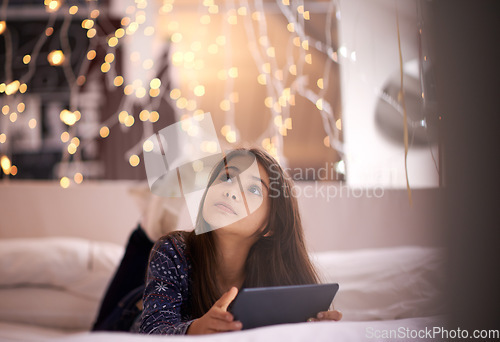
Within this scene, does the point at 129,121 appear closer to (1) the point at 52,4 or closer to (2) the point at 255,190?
(1) the point at 52,4

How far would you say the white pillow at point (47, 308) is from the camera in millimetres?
1247

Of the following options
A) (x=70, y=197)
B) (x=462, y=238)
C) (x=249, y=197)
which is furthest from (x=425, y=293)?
(x=70, y=197)

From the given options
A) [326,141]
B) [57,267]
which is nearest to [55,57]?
[57,267]

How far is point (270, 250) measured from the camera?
87cm

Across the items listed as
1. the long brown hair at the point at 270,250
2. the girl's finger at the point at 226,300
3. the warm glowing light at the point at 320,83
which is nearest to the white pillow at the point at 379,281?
the long brown hair at the point at 270,250

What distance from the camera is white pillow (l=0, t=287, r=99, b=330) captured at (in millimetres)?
1247

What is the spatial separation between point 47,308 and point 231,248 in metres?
0.72

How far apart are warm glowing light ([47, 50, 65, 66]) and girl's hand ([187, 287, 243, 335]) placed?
1580 mm

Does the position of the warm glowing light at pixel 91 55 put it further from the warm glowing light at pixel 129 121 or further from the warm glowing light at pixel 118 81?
the warm glowing light at pixel 129 121

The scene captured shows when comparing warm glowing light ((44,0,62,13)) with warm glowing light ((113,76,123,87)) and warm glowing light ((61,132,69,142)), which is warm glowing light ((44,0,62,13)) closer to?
warm glowing light ((113,76,123,87))

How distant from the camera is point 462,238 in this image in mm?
363

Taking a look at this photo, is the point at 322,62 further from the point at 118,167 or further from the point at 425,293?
the point at 425,293

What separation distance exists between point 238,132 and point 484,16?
1.56 metres

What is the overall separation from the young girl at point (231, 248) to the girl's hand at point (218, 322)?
0.28 feet
